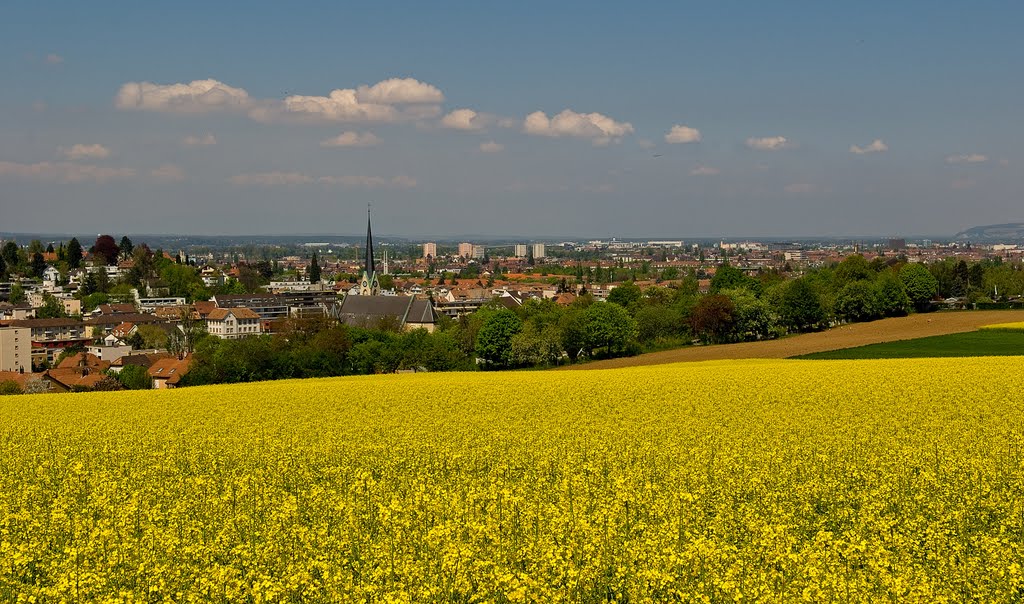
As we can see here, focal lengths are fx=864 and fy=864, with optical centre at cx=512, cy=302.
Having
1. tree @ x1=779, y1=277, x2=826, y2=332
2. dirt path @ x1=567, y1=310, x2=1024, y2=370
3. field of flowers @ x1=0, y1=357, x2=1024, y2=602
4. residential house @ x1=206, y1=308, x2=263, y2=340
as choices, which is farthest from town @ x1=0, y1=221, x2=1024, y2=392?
field of flowers @ x1=0, y1=357, x2=1024, y2=602

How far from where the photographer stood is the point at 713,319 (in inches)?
3440

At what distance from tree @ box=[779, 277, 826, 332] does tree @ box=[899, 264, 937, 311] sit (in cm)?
1530

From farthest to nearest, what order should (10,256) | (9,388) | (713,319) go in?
(10,256) < (713,319) < (9,388)

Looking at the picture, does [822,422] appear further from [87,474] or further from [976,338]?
[976,338]

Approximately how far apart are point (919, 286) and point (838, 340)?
3714 cm

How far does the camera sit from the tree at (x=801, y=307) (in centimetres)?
8962

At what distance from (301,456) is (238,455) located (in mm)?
1584

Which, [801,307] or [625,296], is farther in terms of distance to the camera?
[625,296]

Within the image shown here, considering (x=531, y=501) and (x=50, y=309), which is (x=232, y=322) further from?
(x=531, y=501)

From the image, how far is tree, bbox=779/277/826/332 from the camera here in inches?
3529

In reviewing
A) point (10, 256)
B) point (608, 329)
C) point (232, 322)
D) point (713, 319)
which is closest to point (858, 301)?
point (713, 319)

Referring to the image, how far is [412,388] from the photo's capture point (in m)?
34.0

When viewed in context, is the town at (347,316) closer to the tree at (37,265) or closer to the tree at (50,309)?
the tree at (50,309)

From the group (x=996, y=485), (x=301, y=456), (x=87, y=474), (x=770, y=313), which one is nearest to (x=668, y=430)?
(x=996, y=485)
